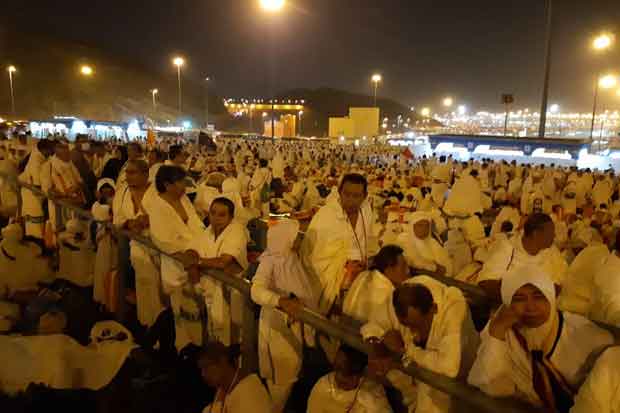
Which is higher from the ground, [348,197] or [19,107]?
[19,107]

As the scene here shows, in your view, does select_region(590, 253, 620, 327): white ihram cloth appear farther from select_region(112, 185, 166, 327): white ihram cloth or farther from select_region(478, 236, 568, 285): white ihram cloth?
select_region(112, 185, 166, 327): white ihram cloth

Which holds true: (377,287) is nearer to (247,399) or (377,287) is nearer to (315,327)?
(315,327)

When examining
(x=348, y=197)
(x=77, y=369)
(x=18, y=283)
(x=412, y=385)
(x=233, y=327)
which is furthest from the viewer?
(x=18, y=283)

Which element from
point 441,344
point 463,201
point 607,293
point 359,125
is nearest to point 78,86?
point 359,125

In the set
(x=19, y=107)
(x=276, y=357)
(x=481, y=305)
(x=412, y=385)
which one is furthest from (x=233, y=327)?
(x=19, y=107)

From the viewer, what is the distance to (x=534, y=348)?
245 centimetres

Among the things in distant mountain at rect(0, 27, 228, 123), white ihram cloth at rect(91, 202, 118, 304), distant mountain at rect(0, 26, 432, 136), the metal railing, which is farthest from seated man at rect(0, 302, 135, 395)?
distant mountain at rect(0, 27, 228, 123)

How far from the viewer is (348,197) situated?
Result: 3.93 metres

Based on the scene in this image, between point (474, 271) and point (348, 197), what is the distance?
182 cm

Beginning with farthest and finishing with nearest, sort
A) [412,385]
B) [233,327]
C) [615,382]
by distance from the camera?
[233,327] → [412,385] → [615,382]

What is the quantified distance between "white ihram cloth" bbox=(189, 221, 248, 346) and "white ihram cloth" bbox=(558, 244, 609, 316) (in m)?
2.51

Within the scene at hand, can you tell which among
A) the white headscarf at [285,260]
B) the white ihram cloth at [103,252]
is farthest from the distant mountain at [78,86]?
the white headscarf at [285,260]

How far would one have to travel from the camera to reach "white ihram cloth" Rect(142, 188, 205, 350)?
3.89m

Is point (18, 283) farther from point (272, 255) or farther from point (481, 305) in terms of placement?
point (481, 305)
